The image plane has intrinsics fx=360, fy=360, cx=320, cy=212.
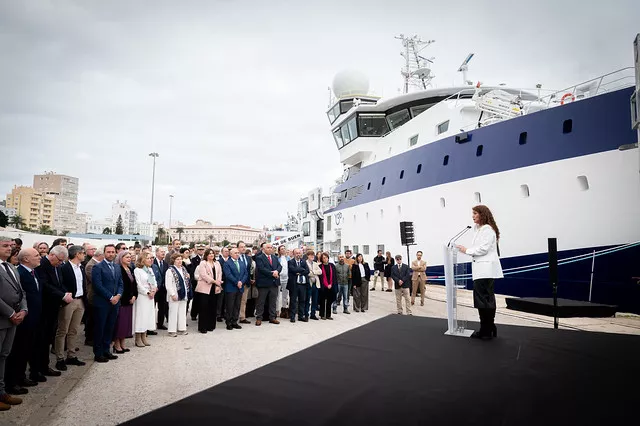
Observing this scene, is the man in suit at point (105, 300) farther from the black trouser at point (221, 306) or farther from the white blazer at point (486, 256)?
the white blazer at point (486, 256)

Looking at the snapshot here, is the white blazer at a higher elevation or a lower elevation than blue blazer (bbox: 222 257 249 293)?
higher

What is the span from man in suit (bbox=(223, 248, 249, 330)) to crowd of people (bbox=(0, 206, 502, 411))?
0.07ft

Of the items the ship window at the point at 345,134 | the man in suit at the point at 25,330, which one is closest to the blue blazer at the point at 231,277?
the man in suit at the point at 25,330

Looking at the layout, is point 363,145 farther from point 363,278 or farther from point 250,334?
point 250,334

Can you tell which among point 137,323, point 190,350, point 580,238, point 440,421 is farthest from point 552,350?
point 580,238

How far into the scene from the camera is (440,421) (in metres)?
1.91

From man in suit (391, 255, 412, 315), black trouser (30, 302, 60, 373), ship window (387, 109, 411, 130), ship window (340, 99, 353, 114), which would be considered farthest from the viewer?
ship window (340, 99, 353, 114)

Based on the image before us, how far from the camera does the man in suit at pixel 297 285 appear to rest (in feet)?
27.3

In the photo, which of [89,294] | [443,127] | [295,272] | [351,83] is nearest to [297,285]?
[295,272]

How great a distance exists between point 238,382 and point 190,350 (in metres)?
3.61

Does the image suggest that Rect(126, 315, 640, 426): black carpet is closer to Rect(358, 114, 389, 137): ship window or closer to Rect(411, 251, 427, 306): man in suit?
Rect(411, 251, 427, 306): man in suit

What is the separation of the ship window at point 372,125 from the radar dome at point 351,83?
533 cm

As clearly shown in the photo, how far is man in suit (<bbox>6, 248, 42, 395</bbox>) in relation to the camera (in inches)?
152

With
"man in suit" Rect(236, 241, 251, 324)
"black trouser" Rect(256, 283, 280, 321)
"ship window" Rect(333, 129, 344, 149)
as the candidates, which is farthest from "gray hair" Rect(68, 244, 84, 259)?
"ship window" Rect(333, 129, 344, 149)
